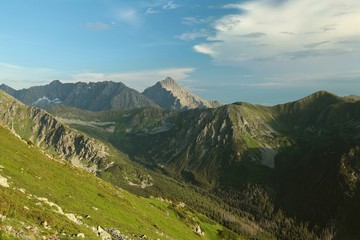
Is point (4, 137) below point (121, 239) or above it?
above

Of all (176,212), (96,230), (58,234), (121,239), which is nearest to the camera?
(58,234)

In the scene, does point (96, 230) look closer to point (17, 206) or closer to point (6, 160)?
point (17, 206)

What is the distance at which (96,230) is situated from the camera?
148 ft

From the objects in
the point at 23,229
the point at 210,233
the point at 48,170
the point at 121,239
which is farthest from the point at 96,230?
the point at 210,233

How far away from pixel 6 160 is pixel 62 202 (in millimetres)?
17971

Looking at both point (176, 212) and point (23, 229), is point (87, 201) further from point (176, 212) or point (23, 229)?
point (176, 212)

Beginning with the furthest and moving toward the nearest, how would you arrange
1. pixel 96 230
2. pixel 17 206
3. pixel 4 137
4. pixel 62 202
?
pixel 4 137 < pixel 62 202 < pixel 96 230 < pixel 17 206

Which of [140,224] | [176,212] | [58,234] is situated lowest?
[176,212]

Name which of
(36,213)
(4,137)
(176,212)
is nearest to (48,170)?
(4,137)

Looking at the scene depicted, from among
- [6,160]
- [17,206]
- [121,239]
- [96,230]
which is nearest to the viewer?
[17,206]

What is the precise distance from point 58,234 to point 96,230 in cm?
1189

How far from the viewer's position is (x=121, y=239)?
48125 millimetres

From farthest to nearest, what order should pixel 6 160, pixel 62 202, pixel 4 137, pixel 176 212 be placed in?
pixel 176 212, pixel 4 137, pixel 6 160, pixel 62 202

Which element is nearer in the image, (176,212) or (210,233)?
(176,212)
